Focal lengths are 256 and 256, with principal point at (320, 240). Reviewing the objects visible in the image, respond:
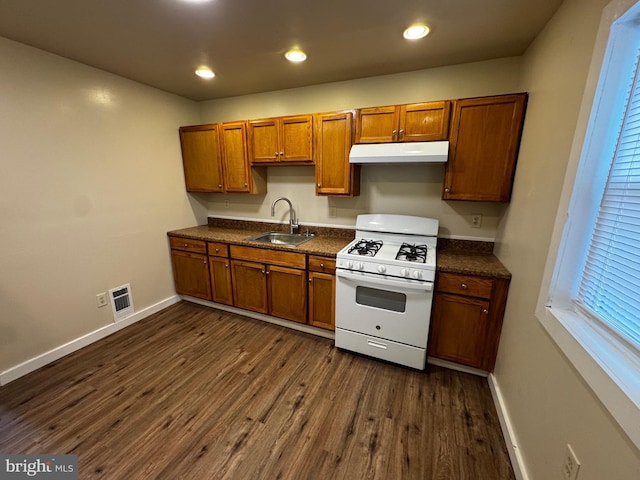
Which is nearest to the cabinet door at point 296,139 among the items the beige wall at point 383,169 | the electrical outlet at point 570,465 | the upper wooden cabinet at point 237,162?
the beige wall at point 383,169

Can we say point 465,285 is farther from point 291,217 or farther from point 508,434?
point 291,217

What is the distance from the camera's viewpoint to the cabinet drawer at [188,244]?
2885mm

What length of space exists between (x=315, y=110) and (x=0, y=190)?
2.57 meters

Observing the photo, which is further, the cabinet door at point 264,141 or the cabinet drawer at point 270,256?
the cabinet door at point 264,141

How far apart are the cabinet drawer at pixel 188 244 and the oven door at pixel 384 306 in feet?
5.44

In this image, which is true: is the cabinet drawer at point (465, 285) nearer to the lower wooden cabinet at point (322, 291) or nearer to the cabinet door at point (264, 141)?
the lower wooden cabinet at point (322, 291)

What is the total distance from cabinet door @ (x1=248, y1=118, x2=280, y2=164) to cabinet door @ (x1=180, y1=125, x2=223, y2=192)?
0.45 m

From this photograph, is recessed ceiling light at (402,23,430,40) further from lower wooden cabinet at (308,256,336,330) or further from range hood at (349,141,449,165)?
lower wooden cabinet at (308,256,336,330)

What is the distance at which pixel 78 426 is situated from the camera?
63.1 inches

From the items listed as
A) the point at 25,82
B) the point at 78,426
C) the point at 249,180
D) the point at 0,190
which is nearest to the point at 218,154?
the point at 249,180

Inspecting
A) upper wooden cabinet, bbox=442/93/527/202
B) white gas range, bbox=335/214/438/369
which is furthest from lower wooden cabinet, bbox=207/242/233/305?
upper wooden cabinet, bbox=442/93/527/202

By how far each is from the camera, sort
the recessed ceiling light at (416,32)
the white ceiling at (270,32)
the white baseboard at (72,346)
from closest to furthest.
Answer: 1. the white ceiling at (270,32)
2. the recessed ceiling light at (416,32)
3. the white baseboard at (72,346)

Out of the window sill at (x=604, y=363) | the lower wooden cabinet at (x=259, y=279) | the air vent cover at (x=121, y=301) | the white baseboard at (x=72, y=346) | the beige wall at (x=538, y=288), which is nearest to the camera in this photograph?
the window sill at (x=604, y=363)
